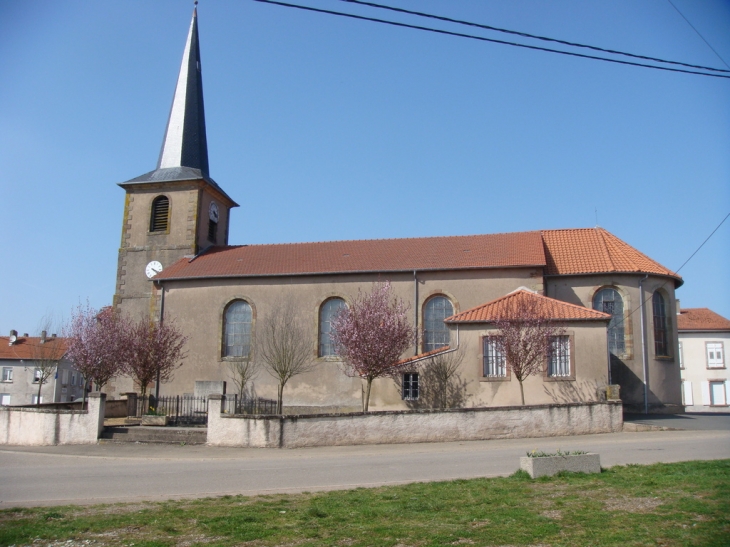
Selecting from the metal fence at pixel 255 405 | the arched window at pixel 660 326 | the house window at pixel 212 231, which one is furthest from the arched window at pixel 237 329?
the arched window at pixel 660 326

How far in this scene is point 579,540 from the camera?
696 centimetres

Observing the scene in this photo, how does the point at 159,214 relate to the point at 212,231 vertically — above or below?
above

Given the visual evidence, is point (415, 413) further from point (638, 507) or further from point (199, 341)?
point (199, 341)

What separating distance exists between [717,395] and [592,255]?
2261 centimetres

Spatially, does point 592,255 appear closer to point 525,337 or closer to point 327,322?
point 525,337

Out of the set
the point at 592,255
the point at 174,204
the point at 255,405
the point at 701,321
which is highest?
the point at 174,204

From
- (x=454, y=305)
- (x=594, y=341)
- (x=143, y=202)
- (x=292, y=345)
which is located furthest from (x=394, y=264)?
(x=143, y=202)

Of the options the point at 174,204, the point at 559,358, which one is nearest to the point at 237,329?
the point at 174,204

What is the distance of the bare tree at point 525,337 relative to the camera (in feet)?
67.2

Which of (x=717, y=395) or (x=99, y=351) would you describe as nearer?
(x=99, y=351)

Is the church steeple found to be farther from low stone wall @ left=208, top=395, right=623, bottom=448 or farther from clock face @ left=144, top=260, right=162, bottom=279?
low stone wall @ left=208, top=395, right=623, bottom=448

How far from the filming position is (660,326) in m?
26.6

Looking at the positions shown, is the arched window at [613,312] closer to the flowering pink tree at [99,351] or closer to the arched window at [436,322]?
the arched window at [436,322]

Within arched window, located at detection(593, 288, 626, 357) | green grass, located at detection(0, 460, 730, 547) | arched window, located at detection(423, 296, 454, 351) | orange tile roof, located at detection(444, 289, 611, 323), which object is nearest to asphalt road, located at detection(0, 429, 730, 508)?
green grass, located at detection(0, 460, 730, 547)
